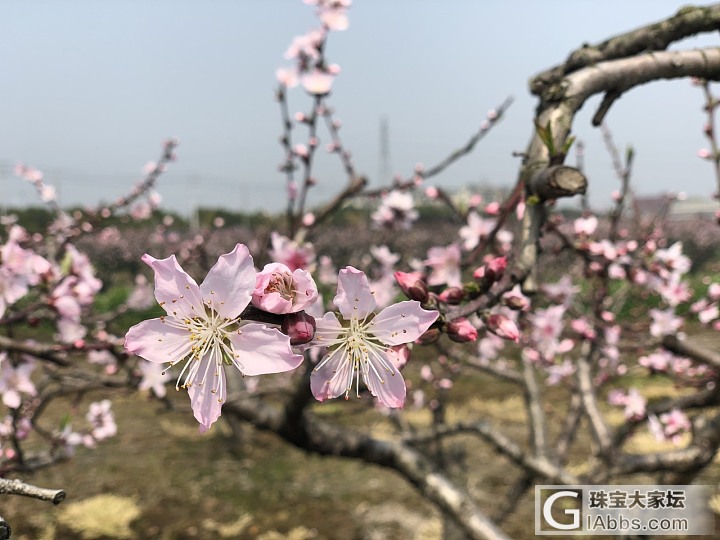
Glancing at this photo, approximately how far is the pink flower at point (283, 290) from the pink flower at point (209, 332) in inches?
0.7

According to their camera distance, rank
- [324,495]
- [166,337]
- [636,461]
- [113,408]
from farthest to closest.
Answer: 1. [113,408]
2. [324,495]
3. [636,461]
4. [166,337]

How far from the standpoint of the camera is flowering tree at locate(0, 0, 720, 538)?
63 cm

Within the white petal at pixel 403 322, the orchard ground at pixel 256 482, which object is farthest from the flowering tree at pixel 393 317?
the orchard ground at pixel 256 482

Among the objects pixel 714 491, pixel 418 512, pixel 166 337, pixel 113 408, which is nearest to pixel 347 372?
pixel 166 337

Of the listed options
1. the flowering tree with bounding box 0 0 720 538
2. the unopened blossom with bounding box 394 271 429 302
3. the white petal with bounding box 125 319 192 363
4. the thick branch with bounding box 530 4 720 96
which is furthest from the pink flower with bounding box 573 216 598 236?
the white petal with bounding box 125 319 192 363

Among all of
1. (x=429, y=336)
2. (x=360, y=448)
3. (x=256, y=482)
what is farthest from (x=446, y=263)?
(x=256, y=482)

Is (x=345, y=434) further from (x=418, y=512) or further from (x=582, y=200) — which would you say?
(x=418, y=512)

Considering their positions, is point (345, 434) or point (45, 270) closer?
point (45, 270)

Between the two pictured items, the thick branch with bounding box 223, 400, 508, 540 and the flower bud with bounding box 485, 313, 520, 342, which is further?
the thick branch with bounding box 223, 400, 508, 540

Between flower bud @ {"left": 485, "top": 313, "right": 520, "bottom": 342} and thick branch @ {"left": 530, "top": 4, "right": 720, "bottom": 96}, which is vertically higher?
thick branch @ {"left": 530, "top": 4, "right": 720, "bottom": 96}

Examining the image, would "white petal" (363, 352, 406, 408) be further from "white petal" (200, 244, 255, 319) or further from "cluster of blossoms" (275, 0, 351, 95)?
"cluster of blossoms" (275, 0, 351, 95)

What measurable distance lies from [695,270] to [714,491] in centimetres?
1755

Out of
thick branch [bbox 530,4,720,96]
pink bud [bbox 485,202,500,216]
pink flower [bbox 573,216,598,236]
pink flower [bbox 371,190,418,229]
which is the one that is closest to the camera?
thick branch [bbox 530,4,720,96]

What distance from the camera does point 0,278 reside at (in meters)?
1.63
